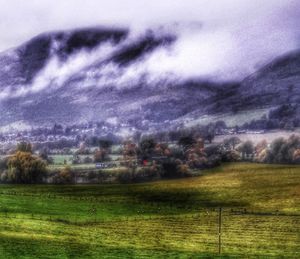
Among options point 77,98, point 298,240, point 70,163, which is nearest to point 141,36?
point 77,98

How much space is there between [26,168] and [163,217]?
6.92m

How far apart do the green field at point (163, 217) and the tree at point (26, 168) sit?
1.56 ft

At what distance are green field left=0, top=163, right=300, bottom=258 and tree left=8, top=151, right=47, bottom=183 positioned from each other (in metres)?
0.47

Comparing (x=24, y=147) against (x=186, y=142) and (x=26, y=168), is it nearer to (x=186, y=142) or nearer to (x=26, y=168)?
(x=26, y=168)

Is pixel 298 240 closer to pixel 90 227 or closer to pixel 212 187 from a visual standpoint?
pixel 212 187

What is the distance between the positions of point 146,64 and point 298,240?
1109 centimetres

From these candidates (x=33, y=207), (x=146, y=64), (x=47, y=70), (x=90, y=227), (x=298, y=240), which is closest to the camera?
(x=298, y=240)

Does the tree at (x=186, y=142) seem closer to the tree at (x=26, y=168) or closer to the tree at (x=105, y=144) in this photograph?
the tree at (x=105, y=144)

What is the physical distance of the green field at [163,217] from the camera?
74.0 ft

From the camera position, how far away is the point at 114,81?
29.2 metres

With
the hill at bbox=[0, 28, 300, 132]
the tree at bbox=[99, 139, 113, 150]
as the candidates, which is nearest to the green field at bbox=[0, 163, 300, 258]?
the tree at bbox=[99, 139, 113, 150]

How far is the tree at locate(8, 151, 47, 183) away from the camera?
2733 centimetres

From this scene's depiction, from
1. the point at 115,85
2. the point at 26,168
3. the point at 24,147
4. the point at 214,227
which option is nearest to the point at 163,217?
the point at 214,227

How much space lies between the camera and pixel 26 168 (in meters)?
27.5
